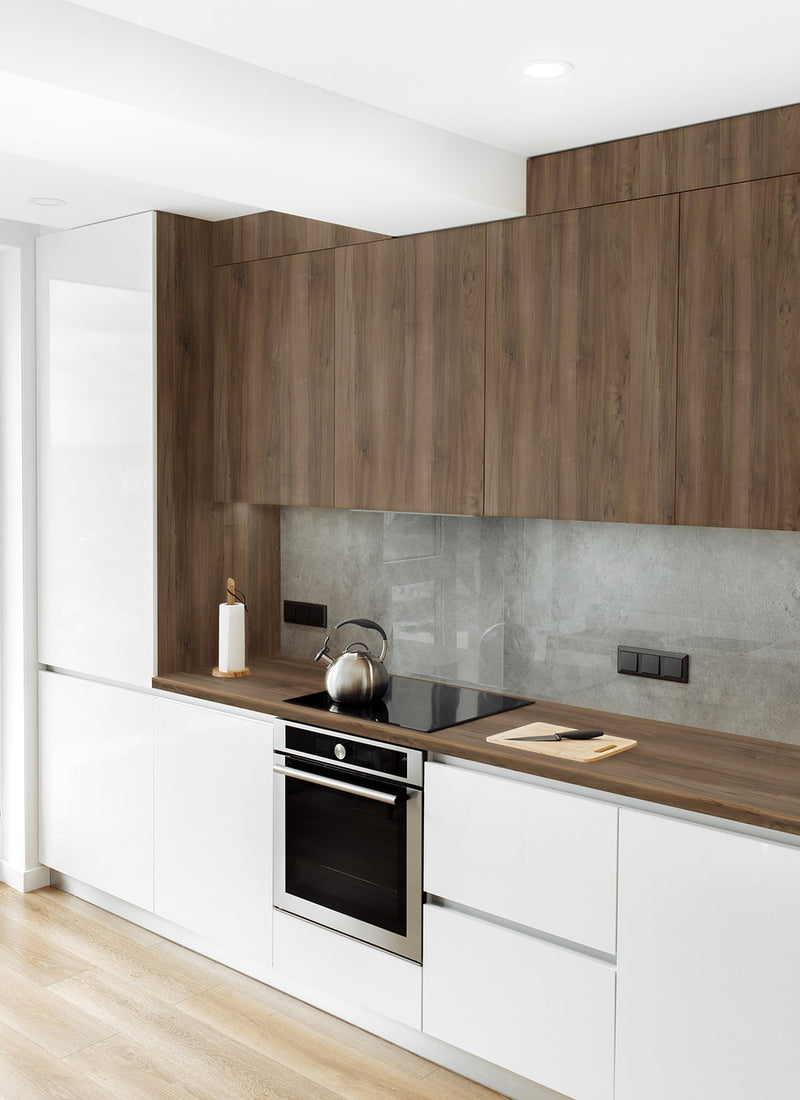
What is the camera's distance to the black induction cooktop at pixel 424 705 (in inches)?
115

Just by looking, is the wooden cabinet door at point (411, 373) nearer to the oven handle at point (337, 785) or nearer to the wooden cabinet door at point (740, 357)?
the wooden cabinet door at point (740, 357)

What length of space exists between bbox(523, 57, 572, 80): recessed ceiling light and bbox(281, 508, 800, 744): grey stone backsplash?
123cm

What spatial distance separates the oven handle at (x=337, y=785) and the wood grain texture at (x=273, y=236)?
5.23 feet

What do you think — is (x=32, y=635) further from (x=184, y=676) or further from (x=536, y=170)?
(x=536, y=170)

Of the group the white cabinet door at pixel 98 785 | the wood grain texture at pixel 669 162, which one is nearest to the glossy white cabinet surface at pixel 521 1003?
the white cabinet door at pixel 98 785

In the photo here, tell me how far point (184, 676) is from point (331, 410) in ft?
3.34

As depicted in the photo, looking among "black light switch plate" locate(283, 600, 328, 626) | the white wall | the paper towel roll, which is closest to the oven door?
the paper towel roll

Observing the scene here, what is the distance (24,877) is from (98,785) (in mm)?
594

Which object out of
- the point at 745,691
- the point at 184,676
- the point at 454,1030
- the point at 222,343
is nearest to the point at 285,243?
the point at 222,343

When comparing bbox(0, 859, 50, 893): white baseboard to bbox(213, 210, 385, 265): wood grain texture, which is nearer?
bbox(213, 210, 385, 265): wood grain texture

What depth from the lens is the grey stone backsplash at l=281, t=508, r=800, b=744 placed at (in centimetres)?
274

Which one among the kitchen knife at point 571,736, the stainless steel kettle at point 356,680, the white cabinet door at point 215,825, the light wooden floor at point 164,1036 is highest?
the stainless steel kettle at point 356,680

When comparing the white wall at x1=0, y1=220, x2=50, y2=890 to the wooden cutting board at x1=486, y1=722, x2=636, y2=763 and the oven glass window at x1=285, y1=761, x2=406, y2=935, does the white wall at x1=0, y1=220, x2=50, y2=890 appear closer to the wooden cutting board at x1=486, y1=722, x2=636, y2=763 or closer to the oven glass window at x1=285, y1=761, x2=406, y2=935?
the oven glass window at x1=285, y1=761, x2=406, y2=935

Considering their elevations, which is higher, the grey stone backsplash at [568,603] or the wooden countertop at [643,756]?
the grey stone backsplash at [568,603]
